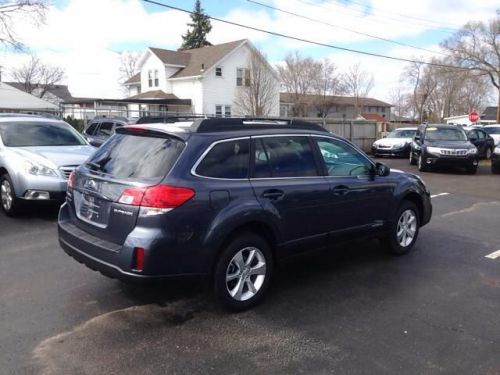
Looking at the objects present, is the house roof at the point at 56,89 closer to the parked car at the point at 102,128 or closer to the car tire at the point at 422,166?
the parked car at the point at 102,128

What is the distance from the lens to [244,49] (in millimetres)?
37062

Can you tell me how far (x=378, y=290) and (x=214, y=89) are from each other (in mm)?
32889

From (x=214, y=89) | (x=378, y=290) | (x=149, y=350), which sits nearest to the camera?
(x=149, y=350)

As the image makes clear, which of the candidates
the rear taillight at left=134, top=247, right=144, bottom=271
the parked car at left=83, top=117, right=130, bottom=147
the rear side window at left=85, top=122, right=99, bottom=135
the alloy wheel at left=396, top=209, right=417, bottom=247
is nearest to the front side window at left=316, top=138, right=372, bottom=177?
the alloy wheel at left=396, top=209, right=417, bottom=247

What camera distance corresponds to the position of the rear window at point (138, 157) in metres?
3.84

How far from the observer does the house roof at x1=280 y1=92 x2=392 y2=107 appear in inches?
2186

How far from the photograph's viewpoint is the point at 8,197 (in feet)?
25.1

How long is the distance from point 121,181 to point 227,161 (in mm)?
905

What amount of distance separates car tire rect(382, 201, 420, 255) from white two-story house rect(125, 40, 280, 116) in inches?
1117

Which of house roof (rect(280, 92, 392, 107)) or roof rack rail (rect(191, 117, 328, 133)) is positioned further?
house roof (rect(280, 92, 392, 107))

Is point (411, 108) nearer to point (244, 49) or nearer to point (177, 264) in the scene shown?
point (244, 49)

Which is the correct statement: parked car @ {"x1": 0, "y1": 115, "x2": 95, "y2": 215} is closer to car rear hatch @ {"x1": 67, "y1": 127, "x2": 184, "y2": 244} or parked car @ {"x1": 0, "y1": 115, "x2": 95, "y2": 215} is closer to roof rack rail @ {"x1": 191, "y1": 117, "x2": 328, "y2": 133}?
car rear hatch @ {"x1": 67, "y1": 127, "x2": 184, "y2": 244}

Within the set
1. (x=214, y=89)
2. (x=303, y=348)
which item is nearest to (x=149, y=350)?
(x=303, y=348)

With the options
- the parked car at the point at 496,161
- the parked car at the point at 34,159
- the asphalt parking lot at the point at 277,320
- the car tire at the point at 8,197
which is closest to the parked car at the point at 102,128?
the parked car at the point at 34,159
